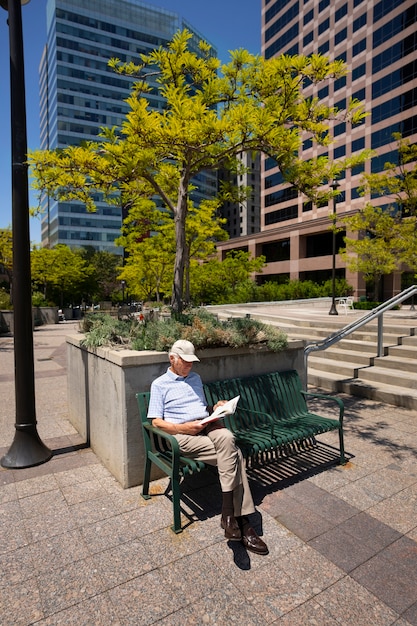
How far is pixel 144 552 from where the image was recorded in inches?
112

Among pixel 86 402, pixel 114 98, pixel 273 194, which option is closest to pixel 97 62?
pixel 114 98

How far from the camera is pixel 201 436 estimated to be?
3.31 metres

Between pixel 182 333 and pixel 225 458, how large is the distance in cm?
168

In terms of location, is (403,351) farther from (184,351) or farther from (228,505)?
(228,505)

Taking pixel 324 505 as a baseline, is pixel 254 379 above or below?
above

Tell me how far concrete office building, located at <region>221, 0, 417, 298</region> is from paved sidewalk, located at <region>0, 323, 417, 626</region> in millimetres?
34860

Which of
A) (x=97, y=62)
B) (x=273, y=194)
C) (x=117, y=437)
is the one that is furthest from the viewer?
(x=97, y=62)

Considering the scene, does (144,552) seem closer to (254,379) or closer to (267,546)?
(267,546)

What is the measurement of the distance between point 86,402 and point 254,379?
91.1 inches

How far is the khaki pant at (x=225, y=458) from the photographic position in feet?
9.77

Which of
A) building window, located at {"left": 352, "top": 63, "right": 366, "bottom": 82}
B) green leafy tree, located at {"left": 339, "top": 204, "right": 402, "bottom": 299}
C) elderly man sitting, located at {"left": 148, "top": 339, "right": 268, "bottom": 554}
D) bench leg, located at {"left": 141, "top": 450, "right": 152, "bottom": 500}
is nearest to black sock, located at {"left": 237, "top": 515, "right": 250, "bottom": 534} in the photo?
elderly man sitting, located at {"left": 148, "top": 339, "right": 268, "bottom": 554}

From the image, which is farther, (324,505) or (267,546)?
(324,505)

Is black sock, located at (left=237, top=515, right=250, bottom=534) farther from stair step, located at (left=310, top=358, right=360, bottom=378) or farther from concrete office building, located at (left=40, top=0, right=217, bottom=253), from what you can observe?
concrete office building, located at (left=40, top=0, right=217, bottom=253)

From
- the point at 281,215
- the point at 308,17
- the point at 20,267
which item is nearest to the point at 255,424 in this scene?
the point at 20,267
